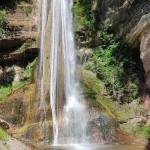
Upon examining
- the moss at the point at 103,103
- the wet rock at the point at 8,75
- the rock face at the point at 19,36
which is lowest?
the moss at the point at 103,103

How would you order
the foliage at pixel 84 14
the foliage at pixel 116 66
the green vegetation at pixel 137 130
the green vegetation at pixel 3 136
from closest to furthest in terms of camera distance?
the green vegetation at pixel 3 136, the green vegetation at pixel 137 130, the foliage at pixel 116 66, the foliage at pixel 84 14

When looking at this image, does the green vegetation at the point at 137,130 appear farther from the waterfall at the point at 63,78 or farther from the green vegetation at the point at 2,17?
the green vegetation at the point at 2,17

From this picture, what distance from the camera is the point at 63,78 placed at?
61.8 feet

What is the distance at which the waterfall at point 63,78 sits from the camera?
1555 centimetres

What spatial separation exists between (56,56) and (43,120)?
4.49 metres

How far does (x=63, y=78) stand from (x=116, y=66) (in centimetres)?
314

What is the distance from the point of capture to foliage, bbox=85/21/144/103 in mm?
19031

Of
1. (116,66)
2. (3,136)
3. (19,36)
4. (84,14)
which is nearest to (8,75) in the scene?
(19,36)

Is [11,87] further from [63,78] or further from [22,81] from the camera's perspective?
[63,78]

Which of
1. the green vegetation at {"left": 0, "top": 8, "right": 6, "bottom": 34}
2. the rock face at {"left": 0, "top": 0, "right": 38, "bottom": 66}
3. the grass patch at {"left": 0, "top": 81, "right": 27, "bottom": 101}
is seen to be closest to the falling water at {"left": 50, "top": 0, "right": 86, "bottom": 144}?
the rock face at {"left": 0, "top": 0, "right": 38, "bottom": 66}

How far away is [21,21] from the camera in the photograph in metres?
22.4

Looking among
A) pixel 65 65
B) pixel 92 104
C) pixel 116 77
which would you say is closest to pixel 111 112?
pixel 92 104

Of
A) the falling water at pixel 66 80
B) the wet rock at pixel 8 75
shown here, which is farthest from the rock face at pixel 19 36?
the falling water at pixel 66 80

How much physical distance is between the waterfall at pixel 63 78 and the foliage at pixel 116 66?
1.45 metres
